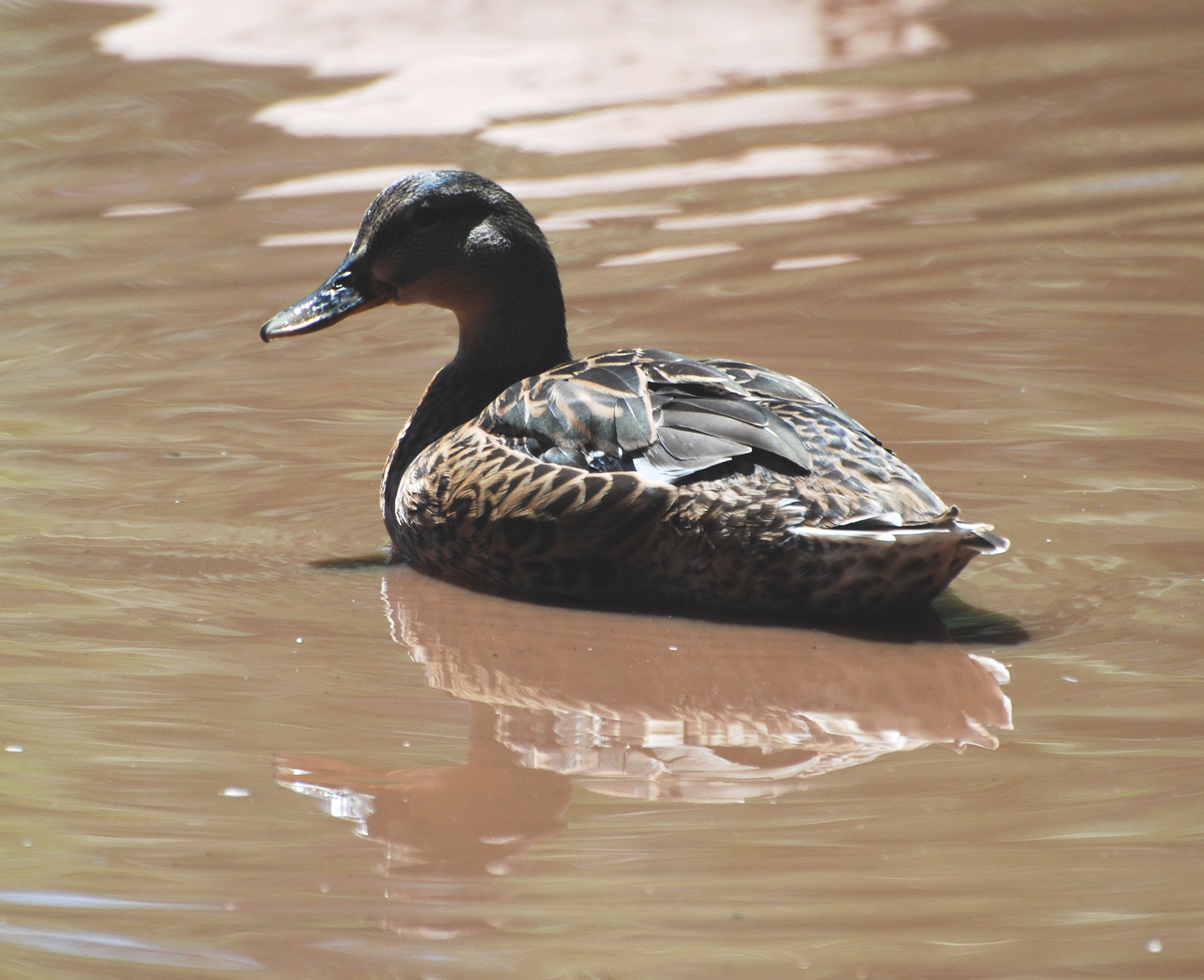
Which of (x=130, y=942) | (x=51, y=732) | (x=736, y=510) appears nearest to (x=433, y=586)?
(x=736, y=510)

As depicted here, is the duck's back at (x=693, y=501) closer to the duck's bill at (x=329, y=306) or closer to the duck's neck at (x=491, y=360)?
the duck's neck at (x=491, y=360)

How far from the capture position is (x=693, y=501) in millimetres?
5203

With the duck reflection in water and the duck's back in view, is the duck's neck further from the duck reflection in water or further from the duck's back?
the duck reflection in water

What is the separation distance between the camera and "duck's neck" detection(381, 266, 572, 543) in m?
6.30

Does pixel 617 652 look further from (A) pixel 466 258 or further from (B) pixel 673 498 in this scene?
(A) pixel 466 258

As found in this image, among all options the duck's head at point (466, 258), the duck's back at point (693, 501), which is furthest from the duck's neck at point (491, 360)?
the duck's back at point (693, 501)

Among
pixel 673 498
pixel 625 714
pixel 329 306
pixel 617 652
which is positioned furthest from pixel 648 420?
pixel 329 306

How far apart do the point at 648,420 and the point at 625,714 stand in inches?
43.1

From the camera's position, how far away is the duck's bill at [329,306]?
638cm

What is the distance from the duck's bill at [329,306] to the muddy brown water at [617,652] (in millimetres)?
691

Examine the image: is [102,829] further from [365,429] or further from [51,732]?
[365,429]

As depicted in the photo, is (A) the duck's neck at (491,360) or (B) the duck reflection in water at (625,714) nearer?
(B) the duck reflection in water at (625,714)

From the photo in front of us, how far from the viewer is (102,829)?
3.88 m

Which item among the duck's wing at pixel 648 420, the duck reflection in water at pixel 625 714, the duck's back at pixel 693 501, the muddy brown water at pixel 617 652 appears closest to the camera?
the muddy brown water at pixel 617 652
